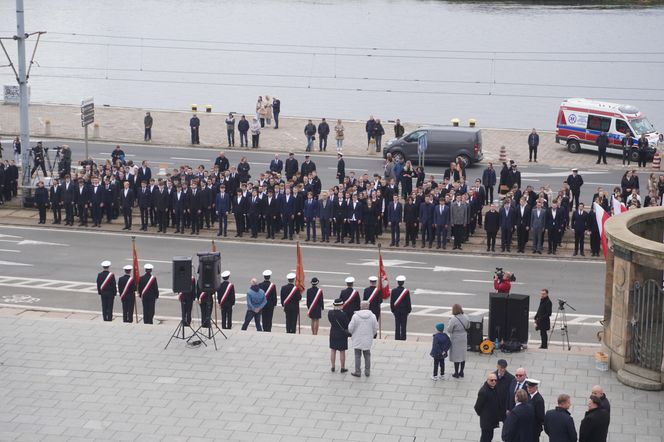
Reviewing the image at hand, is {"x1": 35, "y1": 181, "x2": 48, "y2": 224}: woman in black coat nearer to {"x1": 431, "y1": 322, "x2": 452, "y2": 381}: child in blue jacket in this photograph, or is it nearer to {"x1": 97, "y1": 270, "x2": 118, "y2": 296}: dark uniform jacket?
{"x1": 97, "y1": 270, "x2": 118, "y2": 296}: dark uniform jacket

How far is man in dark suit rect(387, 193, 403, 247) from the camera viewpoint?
3628cm

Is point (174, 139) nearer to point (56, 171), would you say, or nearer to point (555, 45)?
point (56, 171)

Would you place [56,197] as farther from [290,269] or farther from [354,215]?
[354,215]

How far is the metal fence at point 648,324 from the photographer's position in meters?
22.0

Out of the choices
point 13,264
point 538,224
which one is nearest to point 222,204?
point 13,264

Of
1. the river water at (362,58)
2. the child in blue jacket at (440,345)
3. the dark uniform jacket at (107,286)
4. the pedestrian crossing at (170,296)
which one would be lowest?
the pedestrian crossing at (170,296)

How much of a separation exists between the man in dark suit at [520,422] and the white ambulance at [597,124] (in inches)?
1324

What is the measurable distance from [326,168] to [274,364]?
2626 centimetres

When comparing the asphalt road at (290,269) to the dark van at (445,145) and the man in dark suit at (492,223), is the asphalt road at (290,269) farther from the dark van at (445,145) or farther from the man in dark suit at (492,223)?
the dark van at (445,145)

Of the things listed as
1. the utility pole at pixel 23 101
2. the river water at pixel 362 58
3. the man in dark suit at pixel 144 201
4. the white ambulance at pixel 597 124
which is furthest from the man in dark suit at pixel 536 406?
the river water at pixel 362 58

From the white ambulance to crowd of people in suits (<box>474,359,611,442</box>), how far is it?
3295 centimetres

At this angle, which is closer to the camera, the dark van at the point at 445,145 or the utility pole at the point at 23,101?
the utility pole at the point at 23,101

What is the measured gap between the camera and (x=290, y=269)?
34.1m

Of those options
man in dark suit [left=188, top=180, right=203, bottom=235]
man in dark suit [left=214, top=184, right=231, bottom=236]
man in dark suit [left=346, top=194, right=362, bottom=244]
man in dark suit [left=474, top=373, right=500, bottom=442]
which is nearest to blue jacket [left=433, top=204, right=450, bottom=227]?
man in dark suit [left=346, top=194, right=362, bottom=244]
